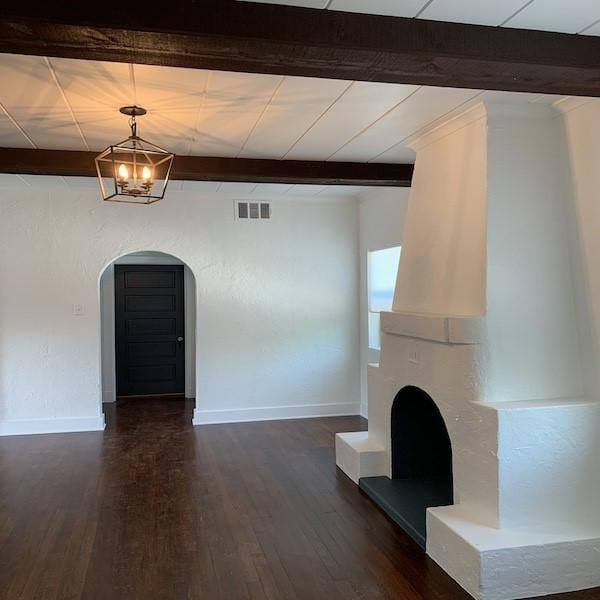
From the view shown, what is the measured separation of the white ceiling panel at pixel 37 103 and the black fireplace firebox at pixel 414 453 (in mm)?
2774

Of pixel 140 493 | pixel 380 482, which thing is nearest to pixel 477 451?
pixel 380 482

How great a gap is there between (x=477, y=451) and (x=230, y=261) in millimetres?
4008

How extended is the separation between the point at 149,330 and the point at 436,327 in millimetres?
5628

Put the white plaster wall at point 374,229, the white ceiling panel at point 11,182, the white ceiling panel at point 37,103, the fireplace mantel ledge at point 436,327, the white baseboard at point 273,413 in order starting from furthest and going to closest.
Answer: the white baseboard at point 273,413 < the white plaster wall at point 374,229 < the white ceiling panel at point 11,182 < the fireplace mantel ledge at point 436,327 < the white ceiling panel at point 37,103

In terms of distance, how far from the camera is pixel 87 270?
19.5 feet

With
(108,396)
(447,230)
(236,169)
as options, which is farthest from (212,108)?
(108,396)

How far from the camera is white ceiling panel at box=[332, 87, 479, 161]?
9.75ft

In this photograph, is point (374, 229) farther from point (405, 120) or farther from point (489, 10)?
point (489, 10)

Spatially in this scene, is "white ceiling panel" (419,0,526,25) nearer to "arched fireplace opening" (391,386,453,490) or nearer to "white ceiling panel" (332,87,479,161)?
"white ceiling panel" (332,87,479,161)

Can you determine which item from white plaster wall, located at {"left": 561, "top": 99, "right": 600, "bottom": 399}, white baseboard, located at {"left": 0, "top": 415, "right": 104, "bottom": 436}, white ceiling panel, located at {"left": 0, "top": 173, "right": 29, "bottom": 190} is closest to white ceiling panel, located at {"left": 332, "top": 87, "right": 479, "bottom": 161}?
white plaster wall, located at {"left": 561, "top": 99, "right": 600, "bottom": 399}

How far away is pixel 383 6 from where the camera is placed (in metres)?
1.93

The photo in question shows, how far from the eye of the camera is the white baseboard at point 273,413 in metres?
6.24

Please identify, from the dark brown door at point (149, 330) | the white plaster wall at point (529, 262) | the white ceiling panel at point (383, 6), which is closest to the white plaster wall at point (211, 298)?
the dark brown door at point (149, 330)

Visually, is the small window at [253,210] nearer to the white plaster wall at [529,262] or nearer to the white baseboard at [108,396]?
the white baseboard at [108,396]
